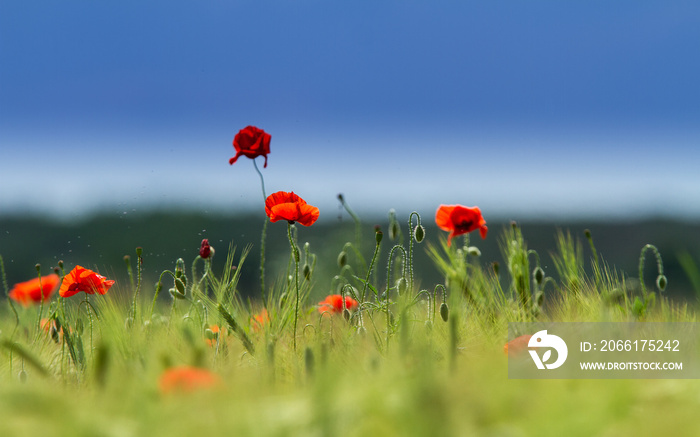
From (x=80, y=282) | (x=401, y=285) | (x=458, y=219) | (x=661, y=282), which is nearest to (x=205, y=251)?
(x=80, y=282)

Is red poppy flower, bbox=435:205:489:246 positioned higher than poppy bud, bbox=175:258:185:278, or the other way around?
red poppy flower, bbox=435:205:489:246

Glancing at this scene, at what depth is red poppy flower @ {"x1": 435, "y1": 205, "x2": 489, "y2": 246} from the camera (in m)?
2.41

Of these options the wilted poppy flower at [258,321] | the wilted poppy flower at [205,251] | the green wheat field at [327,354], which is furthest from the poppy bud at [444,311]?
the wilted poppy flower at [205,251]

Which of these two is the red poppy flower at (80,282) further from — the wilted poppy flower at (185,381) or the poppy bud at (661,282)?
the poppy bud at (661,282)

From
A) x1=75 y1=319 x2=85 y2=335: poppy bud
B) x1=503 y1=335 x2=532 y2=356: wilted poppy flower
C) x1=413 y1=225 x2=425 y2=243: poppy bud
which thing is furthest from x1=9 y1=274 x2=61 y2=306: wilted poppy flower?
x1=503 y1=335 x2=532 y2=356: wilted poppy flower

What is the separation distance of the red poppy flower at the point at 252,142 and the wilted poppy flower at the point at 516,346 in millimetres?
1556

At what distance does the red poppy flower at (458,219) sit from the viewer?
241cm

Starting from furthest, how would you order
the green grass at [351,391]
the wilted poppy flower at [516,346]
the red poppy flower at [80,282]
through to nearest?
the red poppy flower at [80,282] < the wilted poppy flower at [516,346] < the green grass at [351,391]

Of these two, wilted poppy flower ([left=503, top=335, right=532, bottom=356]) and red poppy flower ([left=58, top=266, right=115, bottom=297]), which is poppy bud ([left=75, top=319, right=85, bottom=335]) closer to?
red poppy flower ([left=58, top=266, right=115, bottom=297])

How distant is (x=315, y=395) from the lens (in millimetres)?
1161

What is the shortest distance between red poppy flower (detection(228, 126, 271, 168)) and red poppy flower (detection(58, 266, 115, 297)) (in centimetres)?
88

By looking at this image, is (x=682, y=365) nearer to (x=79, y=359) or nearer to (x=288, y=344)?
(x=288, y=344)

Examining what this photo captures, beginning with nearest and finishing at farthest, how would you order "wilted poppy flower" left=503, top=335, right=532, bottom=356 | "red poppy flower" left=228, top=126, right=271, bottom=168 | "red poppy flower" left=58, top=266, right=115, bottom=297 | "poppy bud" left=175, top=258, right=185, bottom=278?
1. "wilted poppy flower" left=503, top=335, right=532, bottom=356
2. "red poppy flower" left=58, top=266, right=115, bottom=297
3. "poppy bud" left=175, top=258, right=185, bottom=278
4. "red poppy flower" left=228, top=126, right=271, bottom=168

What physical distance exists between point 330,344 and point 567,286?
3.33ft
